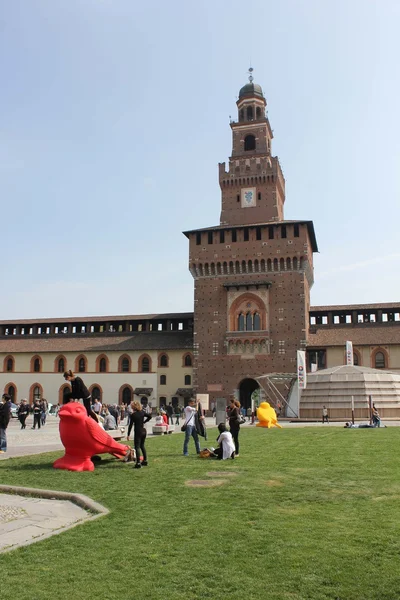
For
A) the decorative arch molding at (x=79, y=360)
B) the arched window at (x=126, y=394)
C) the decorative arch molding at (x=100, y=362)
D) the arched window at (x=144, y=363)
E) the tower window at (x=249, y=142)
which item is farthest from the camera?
the decorative arch molding at (x=79, y=360)

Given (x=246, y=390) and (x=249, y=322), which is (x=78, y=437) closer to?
(x=249, y=322)

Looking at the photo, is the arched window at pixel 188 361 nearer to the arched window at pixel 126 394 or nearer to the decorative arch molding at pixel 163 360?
the decorative arch molding at pixel 163 360

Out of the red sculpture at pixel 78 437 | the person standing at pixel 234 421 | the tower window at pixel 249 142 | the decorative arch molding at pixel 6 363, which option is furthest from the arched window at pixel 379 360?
the red sculpture at pixel 78 437

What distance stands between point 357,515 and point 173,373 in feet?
161

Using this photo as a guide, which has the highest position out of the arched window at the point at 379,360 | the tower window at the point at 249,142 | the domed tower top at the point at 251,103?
the domed tower top at the point at 251,103

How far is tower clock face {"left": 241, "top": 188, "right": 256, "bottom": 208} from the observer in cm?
5747

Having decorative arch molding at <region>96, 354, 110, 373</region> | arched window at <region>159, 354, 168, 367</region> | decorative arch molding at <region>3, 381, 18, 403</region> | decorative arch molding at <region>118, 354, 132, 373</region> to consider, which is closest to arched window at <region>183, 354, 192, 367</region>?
arched window at <region>159, 354, 168, 367</region>

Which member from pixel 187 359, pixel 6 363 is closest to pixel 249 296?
pixel 187 359

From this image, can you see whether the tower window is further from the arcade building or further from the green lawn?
the green lawn

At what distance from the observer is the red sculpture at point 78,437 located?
42.4 ft

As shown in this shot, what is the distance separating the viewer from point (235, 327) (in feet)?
174

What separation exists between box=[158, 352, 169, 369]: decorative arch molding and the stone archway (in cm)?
880

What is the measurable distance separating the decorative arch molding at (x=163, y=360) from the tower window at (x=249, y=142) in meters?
23.1

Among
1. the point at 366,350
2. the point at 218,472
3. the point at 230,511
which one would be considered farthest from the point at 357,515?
the point at 366,350
